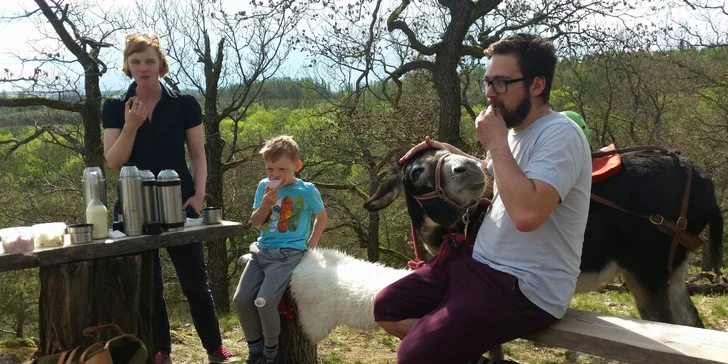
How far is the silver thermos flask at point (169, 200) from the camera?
3008 mm

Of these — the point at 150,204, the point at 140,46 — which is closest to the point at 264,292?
the point at 150,204

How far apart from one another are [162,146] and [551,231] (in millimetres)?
2392

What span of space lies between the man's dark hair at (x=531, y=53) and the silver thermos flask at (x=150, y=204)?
6.36ft

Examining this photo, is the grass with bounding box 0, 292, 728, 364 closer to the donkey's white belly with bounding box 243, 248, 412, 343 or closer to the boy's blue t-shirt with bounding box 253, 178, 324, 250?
the donkey's white belly with bounding box 243, 248, 412, 343

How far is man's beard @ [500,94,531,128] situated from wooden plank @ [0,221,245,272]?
5.74 ft

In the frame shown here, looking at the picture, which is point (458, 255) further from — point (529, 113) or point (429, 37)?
point (429, 37)

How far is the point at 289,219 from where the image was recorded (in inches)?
150

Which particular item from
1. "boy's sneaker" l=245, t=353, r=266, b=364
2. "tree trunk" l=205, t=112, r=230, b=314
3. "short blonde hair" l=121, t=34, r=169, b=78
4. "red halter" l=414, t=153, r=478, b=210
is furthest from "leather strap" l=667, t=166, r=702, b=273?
"tree trunk" l=205, t=112, r=230, b=314

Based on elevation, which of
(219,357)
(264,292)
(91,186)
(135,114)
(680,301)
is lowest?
(219,357)

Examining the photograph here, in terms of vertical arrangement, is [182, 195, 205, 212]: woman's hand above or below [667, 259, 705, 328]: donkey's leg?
above

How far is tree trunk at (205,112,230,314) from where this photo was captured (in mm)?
12602

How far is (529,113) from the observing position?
93.0 inches

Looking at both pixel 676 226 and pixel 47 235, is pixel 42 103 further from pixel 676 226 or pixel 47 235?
pixel 676 226

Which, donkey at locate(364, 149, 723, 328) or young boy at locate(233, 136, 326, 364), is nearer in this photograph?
donkey at locate(364, 149, 723, 328)
